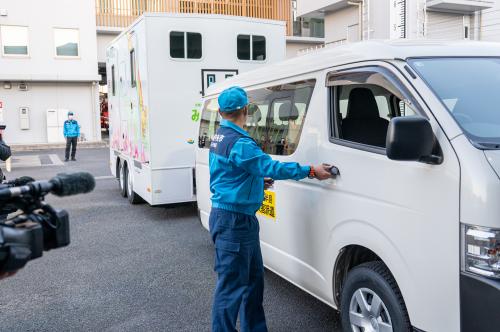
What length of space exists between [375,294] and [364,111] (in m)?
1.35

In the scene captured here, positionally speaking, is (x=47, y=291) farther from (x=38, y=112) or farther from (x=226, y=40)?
(x=38, y=112)

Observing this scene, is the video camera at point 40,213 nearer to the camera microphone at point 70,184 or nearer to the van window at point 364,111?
the camera microphone at point 70,184

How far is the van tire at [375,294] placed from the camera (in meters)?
3.05

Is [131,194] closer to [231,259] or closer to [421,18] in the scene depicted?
[231,259]

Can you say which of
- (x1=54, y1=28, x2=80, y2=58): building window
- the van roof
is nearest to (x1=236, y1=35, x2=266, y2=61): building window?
the van roof

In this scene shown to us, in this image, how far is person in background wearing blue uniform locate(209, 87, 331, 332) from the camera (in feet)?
11.9

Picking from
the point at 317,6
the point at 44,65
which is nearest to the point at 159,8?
the point at 44,65

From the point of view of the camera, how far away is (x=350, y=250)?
3596 millimetres

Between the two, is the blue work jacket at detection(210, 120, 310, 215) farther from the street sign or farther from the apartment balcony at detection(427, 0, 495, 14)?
the apartment balcony at detection(427, 0, 495, 14)

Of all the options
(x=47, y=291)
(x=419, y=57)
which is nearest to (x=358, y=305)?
(x=419, y=57)

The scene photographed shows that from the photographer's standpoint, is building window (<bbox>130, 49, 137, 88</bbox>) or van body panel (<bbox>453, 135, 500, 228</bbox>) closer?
van body panel (<bbox>453, 135, 500, 228</bbox>)

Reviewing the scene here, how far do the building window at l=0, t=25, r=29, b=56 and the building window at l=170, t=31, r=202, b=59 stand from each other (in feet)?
65.4

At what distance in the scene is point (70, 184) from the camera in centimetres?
218

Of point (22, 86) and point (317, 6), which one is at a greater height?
point (317, 6)
